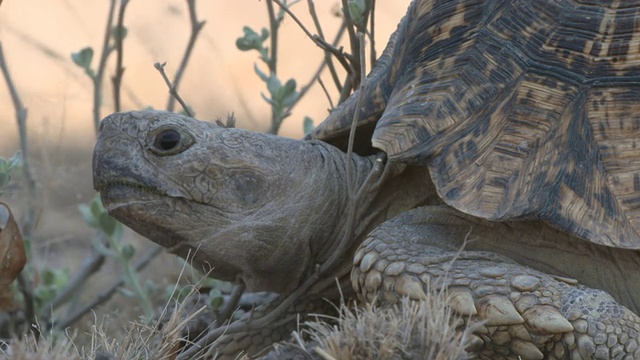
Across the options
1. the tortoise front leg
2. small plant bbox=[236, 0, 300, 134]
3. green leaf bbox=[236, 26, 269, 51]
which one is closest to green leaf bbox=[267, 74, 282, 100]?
small plant bbox=[236, 0, 300, 134]

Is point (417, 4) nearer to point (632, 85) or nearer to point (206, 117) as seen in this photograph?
point (632, 85)

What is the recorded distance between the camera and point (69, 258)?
6.04m

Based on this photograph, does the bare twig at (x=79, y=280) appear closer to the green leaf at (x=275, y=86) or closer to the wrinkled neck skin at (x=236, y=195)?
the green leaf at (x=275, y=86)

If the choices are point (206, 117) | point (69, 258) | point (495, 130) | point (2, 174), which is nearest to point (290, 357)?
point (495, 130)

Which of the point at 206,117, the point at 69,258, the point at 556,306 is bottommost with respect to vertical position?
the point at 69,258

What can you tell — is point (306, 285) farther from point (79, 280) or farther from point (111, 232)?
point (79, 280)

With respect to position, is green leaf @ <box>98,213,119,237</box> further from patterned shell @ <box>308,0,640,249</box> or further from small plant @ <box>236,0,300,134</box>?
patterned shell @ <box>308,0,640,249</box>

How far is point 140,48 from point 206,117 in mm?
2262

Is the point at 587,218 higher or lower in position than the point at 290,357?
higher

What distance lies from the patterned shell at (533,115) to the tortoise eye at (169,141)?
61 centimetres

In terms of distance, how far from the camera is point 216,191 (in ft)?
10.1

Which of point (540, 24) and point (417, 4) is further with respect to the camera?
point (417, 4)

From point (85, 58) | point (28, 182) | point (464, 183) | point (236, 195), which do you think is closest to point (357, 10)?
point (236, 195)

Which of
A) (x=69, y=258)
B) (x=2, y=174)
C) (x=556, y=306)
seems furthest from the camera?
(x=69, y=258)
